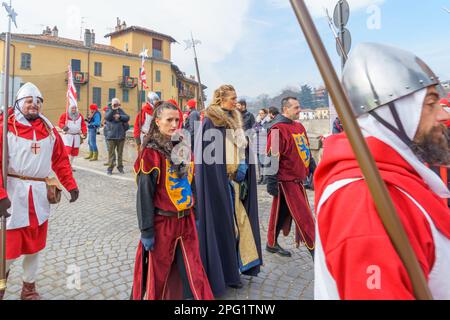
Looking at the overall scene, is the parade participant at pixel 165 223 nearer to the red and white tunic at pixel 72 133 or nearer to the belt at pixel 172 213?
the belt at pixel 172 213

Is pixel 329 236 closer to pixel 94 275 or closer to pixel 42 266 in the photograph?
pixel 94 275

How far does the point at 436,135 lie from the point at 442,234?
1.28ft

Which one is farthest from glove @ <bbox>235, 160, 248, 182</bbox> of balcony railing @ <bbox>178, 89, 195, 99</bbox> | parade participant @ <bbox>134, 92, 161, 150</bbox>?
balcony railing @ <bbox>178, 89, 195, 99</bbox>

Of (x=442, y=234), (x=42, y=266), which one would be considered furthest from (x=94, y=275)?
(x=442, y=234)

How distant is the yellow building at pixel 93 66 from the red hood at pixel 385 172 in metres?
34.4

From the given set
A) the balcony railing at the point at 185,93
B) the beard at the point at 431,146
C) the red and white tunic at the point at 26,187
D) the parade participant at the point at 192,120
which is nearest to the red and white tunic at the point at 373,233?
the beard at the point at 431,146

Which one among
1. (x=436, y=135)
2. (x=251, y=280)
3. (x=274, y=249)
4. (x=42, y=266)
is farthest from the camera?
(x=274, y=249)

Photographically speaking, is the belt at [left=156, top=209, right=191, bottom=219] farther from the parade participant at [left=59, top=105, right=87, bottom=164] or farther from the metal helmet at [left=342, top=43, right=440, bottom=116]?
the parade participant at [left=59, top=105, right=87, bottom=164]

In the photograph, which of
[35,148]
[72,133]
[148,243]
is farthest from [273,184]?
[72,133]

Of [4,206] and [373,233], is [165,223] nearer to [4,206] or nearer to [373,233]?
[4,206]

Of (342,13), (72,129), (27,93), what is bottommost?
(27,93)

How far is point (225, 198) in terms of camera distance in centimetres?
318

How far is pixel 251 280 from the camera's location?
3.48 meters

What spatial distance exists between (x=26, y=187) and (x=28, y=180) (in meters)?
0.07
